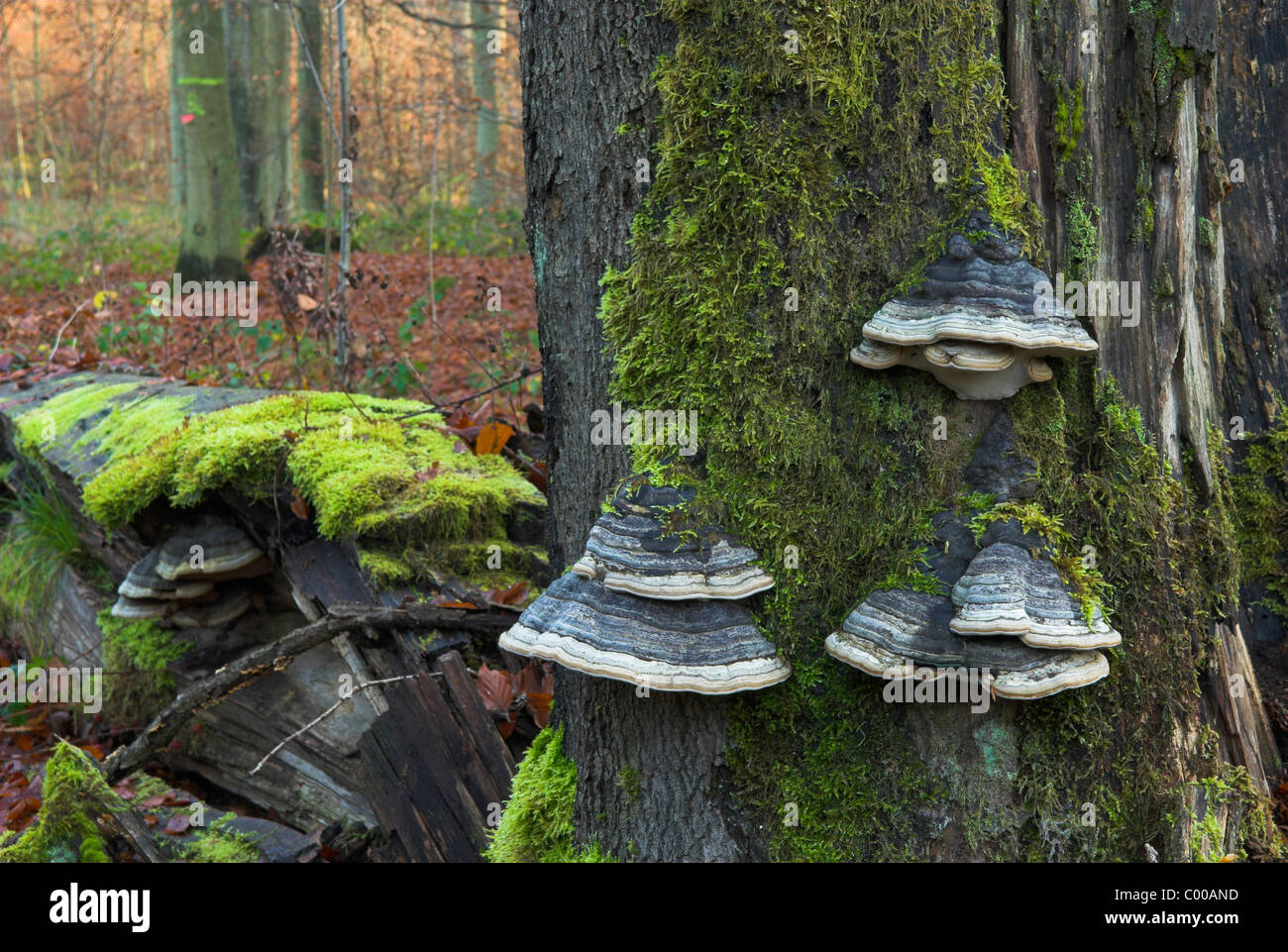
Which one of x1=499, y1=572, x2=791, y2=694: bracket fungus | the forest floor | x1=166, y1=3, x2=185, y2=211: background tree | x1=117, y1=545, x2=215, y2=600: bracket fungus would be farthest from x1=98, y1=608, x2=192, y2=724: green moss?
x1=166, y1=3, x2=185, y2=211: background tree

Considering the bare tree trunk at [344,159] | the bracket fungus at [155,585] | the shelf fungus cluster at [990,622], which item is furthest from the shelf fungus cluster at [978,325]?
the bare tree trunk at [344,159]

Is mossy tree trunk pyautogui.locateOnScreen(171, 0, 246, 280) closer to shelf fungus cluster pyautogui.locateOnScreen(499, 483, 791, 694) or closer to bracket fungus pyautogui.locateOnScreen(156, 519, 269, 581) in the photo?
bracket fungus pyautogui.locateOnScreen(156, 519, 269, 581)

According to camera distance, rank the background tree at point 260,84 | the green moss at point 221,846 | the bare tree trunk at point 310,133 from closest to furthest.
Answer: the green moss at point 221,846
the background tree at point 260,84
the bare tree trunk at point 310,133

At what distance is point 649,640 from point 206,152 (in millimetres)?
14004

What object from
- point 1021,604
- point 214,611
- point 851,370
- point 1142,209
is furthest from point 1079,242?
point 214,611

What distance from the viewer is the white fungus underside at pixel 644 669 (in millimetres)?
2076

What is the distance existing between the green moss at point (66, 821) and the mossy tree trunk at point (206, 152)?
1168 cm

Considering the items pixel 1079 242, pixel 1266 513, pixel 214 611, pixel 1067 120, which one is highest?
pixel 1067 120

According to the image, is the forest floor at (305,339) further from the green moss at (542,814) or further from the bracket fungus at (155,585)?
the green moss at (542,814)

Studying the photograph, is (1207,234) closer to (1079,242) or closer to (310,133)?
(1079,242)

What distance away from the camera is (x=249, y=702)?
483cm

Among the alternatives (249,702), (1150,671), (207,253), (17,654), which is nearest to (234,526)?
(249,702)

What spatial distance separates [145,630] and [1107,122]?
5306 millimetres

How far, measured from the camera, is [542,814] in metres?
2.83
